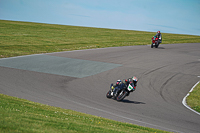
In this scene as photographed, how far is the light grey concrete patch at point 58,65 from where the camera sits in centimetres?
1902

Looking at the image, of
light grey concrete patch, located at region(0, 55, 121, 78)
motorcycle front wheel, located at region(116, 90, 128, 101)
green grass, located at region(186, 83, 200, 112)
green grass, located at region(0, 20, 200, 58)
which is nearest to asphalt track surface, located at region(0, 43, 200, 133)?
light grey concrete patch, located at region(0, 55, 121, 78)

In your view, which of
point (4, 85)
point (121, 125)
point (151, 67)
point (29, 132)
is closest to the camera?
point (29, 132)

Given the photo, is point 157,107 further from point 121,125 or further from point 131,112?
point 121,125

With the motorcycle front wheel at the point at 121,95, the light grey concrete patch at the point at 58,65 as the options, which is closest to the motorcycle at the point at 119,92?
the motorcycle front wheel at the point at 121,95

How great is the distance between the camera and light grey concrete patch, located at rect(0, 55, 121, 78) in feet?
62.4

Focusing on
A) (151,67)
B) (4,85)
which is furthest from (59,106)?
(151,67)

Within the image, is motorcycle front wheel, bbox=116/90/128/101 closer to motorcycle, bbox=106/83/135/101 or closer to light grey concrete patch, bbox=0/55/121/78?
motorcycle, bbox=106/83/135/101

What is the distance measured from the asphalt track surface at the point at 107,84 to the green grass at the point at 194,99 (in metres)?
0.48

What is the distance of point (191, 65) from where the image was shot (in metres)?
25.1

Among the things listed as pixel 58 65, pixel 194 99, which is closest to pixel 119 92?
pixel 194 99

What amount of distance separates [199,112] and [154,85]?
14.9 ft

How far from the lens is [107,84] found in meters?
16.8

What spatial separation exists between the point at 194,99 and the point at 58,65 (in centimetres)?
1095

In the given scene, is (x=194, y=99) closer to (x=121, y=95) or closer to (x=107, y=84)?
(x=121, y=95)
